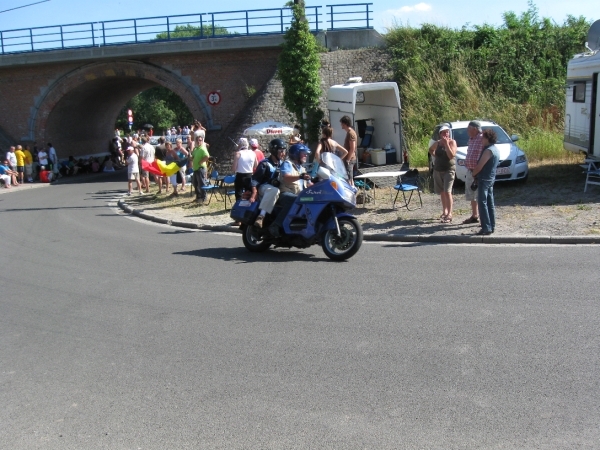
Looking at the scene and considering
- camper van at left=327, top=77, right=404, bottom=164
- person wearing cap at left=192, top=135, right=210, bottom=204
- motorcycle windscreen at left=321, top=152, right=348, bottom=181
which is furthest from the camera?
camper van at left=327, top=77, right=404, bottom=164

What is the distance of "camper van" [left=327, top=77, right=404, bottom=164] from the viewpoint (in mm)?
18219

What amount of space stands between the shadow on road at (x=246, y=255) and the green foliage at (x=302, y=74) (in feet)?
43.6

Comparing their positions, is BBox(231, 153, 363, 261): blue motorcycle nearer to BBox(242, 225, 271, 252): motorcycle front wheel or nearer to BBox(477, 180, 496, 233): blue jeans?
BBox(242, 225, 271, 252): motorcycle front wheel

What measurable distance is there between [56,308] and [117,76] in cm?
2758

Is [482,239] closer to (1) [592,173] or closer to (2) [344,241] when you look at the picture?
(2) [344,241]

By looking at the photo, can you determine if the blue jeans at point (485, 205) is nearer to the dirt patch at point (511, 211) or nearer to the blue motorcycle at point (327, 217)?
the dirt patch at point (511, 211)

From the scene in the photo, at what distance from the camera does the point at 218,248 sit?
38.9ft

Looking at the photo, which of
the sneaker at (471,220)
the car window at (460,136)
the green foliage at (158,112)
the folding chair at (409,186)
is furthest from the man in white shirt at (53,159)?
the green foliage at (158,112)

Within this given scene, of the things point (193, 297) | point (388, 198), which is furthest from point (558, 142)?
point (193, 297)

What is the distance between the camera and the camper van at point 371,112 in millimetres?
18219

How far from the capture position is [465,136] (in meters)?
18.0

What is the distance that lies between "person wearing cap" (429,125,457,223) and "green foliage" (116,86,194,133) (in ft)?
206

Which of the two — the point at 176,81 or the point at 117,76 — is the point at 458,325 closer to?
the point at 176,81

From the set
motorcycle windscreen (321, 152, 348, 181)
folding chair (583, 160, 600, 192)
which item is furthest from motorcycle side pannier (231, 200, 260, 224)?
folding chair (583, 160, 600, 192)
